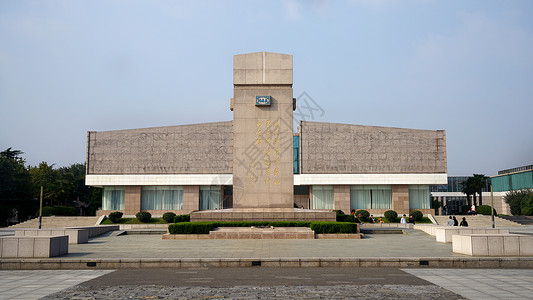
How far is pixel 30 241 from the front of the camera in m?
14.9

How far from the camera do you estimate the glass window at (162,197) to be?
5647 cm

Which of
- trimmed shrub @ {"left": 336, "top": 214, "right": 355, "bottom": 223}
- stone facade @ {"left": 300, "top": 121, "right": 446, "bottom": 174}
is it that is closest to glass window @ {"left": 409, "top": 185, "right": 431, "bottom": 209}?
stone facade @ {"left": 300, "top": 121, "right": 446, "bottom": 174}

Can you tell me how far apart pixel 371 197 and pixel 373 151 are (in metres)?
6.13

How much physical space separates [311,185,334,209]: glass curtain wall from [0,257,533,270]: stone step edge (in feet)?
140

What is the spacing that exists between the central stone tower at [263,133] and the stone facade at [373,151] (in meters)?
27.7

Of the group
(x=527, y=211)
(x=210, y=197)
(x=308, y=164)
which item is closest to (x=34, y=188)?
(x=210, y=197)

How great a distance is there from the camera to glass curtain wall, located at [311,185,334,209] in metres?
56.4

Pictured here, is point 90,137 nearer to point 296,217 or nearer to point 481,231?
point 296,217

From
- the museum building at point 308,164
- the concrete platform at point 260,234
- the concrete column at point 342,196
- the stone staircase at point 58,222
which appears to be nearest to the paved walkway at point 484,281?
the concrete platform at point 260,234

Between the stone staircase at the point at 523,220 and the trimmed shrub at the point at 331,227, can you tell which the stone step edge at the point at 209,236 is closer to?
the trimmed shrub at the point at 331,227

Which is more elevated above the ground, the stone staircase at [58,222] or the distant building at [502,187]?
the distant building at [502,187]

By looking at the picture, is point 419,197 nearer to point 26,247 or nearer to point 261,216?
point 261,216

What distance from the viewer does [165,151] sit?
55562 mm

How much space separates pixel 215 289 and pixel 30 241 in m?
8.71
